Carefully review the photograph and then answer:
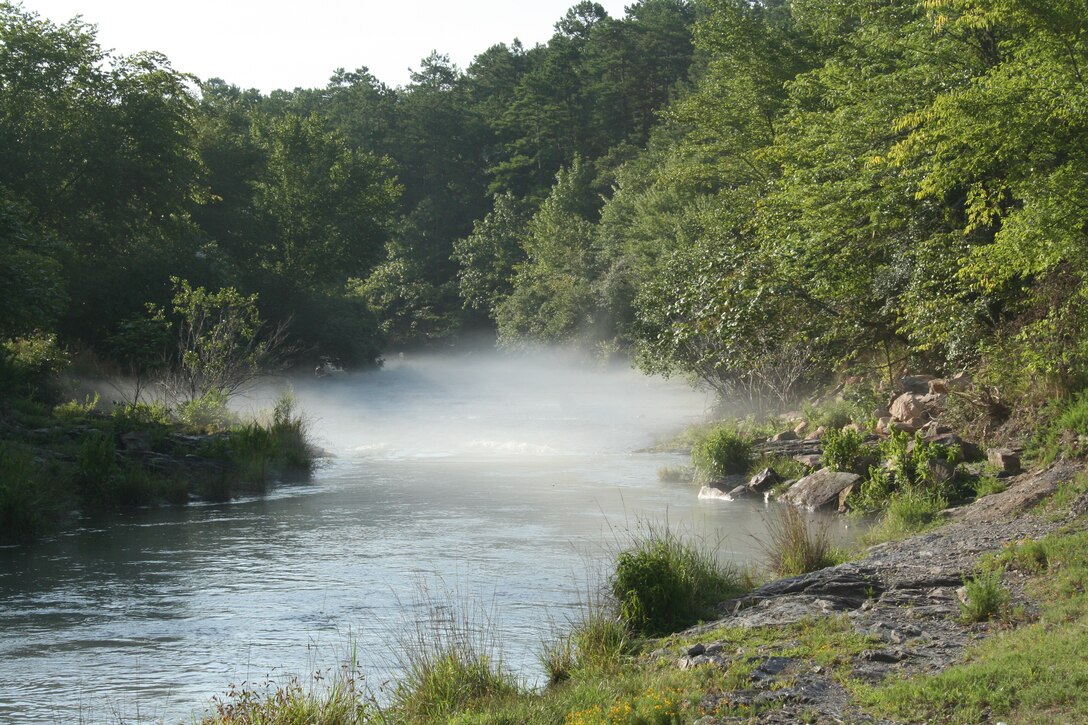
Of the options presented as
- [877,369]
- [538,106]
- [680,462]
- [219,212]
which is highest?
[538,106]

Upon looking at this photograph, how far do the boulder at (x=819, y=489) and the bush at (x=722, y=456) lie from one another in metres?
3.08

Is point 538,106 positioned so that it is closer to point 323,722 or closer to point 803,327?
point 803,327

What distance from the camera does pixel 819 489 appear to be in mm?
18188

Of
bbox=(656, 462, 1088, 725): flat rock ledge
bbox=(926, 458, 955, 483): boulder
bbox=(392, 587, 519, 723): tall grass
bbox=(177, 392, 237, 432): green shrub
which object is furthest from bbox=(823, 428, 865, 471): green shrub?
bbox=(177, 392, 237, 432): green shrub

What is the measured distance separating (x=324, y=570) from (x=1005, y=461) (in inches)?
366

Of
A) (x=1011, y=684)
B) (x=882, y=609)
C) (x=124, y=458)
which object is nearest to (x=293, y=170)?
(x=124, y=458)

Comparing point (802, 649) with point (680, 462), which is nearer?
point (802, 649)

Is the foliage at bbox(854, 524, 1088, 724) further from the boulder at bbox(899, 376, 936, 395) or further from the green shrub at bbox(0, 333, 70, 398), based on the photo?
the green shrub at bbox(0, 333, 70, 398)

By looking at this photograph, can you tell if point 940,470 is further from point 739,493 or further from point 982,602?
point 982,602

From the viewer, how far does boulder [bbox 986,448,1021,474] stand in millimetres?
15492

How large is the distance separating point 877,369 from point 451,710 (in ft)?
61.4

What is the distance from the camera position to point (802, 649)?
8.37 m

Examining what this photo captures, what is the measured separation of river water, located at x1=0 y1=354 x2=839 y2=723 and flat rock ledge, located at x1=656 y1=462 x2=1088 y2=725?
2058 mm

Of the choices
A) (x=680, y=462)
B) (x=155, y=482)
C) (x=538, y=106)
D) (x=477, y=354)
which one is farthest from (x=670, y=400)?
(x=538, y=106)
